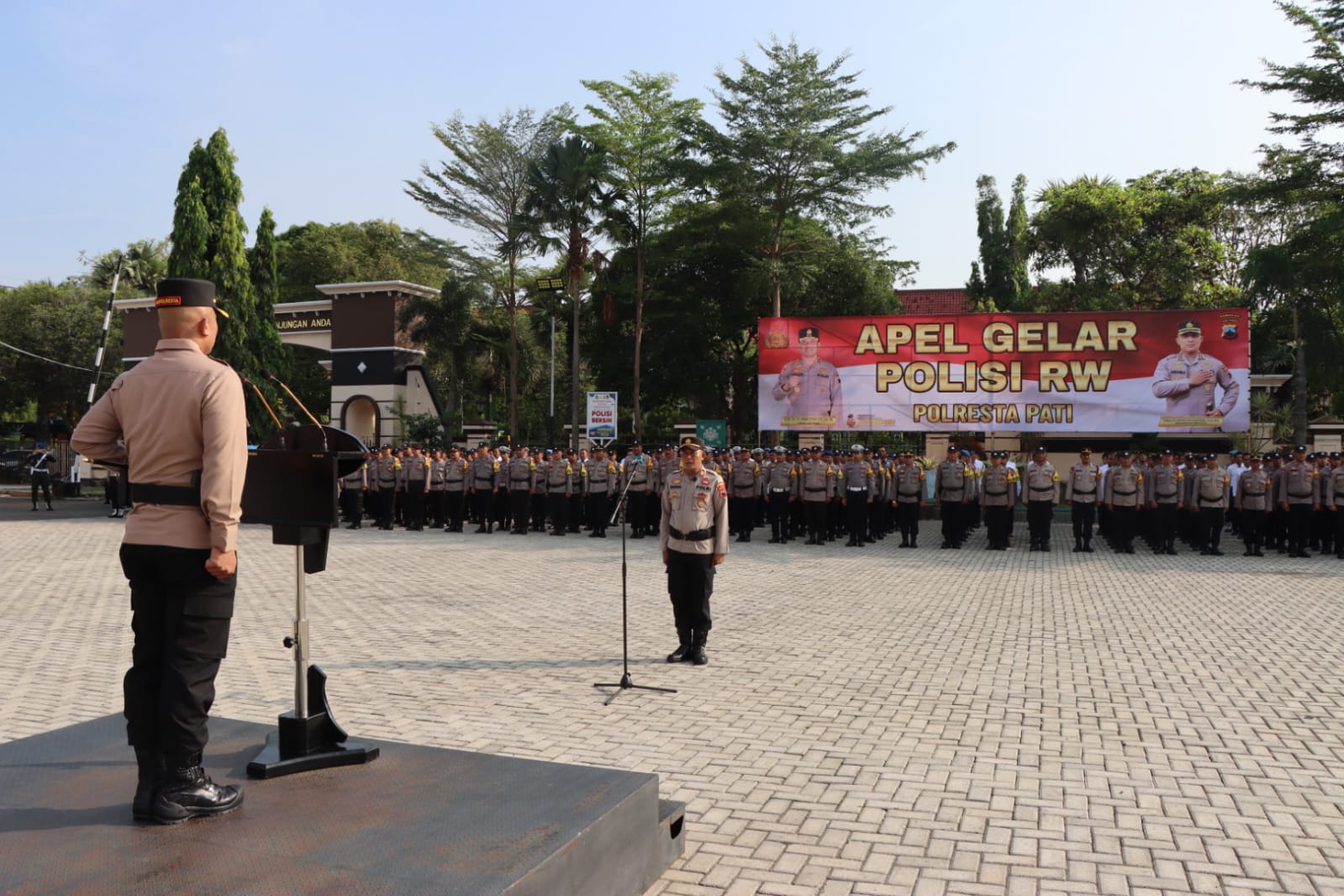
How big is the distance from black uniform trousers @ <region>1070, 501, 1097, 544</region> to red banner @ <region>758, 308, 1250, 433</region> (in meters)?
4.18

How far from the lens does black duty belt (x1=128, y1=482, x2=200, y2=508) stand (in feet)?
11.9

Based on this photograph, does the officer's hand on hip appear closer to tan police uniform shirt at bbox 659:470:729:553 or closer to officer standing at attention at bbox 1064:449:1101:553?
tan police uniform shirt at bbox 659:470:729:553

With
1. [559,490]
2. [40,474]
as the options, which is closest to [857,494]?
[559,490]

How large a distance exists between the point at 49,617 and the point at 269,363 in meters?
22.4

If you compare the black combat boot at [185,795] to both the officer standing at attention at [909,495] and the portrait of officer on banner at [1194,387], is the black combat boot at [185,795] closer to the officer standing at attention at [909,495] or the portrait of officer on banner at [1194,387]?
the officer standing at attention at [909,495]

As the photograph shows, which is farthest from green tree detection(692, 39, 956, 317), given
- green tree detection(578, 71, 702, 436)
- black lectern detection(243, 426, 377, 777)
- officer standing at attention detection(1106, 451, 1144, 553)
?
black lectern detection(243, 426, 377, 777)

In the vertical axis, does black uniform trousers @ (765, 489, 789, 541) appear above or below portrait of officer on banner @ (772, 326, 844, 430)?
below

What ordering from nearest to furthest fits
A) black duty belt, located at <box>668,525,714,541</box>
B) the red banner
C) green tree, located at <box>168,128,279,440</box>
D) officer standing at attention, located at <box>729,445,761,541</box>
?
black duty belt, located at <box>668,525,714,541</box>
officer standing at attention, located at <box>729,445,761,541</box>
the red banner
green tree, located at <box>168,128,279,440</box>

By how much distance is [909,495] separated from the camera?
18500 mm

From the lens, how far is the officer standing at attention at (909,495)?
18.5m

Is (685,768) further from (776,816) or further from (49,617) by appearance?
(49,617)

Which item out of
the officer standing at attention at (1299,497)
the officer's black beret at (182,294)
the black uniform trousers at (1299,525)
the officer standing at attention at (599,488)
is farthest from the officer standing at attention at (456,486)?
the officer's black beret at (182,294)

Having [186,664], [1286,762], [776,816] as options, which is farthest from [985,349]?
[186,664]

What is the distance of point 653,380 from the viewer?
1287 inches
